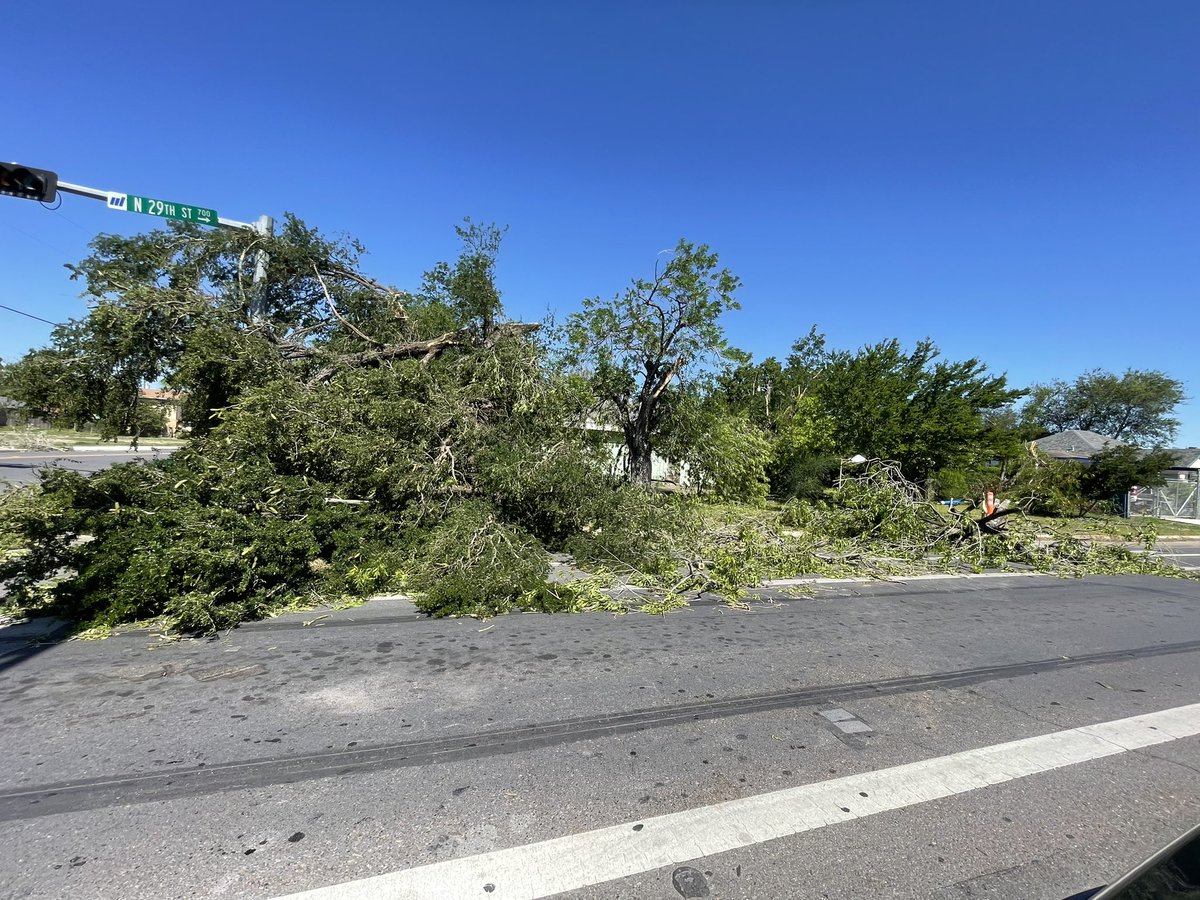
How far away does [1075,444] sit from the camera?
1389 inches

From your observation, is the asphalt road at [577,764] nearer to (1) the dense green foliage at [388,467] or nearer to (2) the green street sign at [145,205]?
(1) the dense green foliage at [388,467]

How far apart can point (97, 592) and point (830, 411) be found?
2115cm

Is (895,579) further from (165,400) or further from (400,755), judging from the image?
(165,400)

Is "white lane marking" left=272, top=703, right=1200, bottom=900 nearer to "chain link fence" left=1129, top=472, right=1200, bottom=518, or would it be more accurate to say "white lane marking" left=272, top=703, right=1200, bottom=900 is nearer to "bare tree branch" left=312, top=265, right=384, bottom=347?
"bare tree branch" left=312, top=265, right=384, bottom=347

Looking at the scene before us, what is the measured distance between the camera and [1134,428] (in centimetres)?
5362

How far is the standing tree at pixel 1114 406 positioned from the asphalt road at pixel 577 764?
189 feet

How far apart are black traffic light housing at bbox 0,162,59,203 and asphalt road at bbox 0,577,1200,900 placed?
7538 millimetres

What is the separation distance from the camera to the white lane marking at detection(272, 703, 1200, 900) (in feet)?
7.40

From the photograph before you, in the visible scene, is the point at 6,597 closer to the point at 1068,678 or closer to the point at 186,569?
the point at 186,569

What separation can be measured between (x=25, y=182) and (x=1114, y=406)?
73149 millimetres

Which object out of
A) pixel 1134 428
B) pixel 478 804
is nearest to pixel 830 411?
pixel 478 804

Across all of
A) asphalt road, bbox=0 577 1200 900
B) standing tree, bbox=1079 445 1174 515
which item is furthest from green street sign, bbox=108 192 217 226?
standing tree, bbox=1079 445 1174 515

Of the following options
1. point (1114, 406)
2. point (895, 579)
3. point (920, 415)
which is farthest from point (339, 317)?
point (1114, 406)

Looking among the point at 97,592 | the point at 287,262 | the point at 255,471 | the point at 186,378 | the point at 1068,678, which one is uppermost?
the point at 287,262
